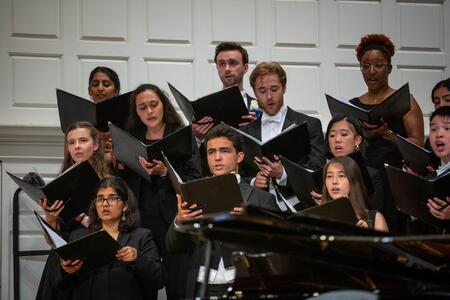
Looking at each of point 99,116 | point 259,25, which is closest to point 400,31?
point 259,25

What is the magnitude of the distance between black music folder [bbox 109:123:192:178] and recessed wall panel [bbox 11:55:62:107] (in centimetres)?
193

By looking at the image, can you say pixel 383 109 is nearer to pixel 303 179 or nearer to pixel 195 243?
pixel 303 179

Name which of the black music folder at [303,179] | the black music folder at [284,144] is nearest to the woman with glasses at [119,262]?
the black music folder at [284,144]

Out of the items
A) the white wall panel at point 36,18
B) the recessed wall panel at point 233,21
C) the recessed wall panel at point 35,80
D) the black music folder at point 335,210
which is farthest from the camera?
the recessed wall panel at point 233,21

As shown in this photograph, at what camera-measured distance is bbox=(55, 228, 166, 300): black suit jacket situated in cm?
501

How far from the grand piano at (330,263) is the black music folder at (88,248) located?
4.55ft

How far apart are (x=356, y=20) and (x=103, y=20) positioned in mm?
2060

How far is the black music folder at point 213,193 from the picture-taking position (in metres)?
4.46

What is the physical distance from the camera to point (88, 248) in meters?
4.82

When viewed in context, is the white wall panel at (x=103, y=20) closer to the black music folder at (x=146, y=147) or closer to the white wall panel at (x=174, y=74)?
the white wall panel at (x=174, y=74)

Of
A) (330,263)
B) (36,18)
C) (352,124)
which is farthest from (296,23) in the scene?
(330,263)

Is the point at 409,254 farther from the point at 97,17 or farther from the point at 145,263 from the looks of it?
the point at 97,17

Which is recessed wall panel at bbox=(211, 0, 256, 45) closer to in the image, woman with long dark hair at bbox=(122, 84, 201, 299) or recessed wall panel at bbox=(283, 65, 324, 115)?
recessed wall panel at bbox=(283, 65, 324, 115)

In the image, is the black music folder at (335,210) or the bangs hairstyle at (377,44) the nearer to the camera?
the black music folder at (335,210)
